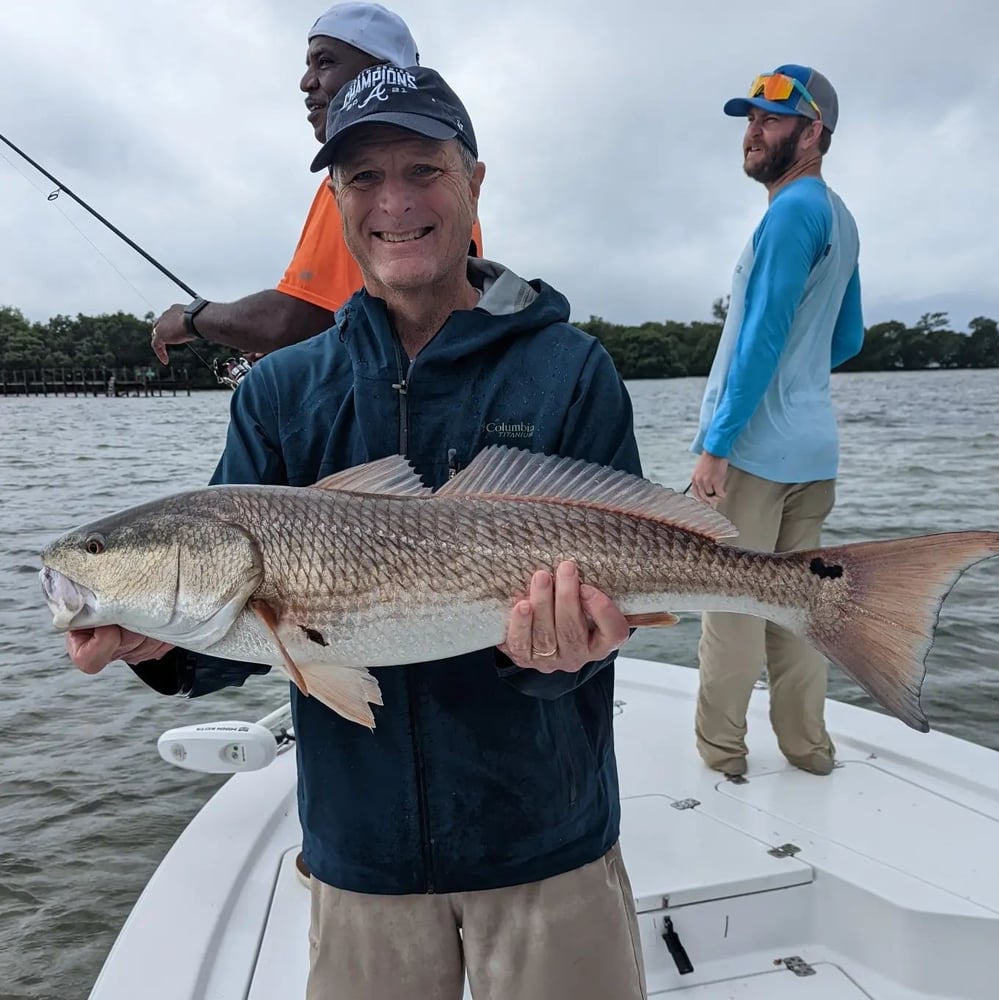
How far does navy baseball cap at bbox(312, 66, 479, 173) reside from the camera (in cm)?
207

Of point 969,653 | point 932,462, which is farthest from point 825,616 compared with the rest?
point 932,462

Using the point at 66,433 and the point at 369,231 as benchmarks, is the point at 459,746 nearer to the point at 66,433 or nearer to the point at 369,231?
the point at 369,231

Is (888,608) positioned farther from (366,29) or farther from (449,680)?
(366,29)

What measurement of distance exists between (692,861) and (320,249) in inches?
111

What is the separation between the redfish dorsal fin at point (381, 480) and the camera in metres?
2.05

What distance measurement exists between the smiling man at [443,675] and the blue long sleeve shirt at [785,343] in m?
1.86

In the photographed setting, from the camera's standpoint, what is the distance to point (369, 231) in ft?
7.24

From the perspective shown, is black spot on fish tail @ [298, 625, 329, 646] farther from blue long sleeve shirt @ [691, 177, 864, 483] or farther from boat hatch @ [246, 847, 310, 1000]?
blue long sleeve shirt @ [691, 177, 864, 483]

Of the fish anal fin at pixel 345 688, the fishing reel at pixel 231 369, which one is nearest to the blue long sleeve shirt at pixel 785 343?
the fishing reel at pixel 231 369

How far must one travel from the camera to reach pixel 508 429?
7.15 feet

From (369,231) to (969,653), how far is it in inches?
331

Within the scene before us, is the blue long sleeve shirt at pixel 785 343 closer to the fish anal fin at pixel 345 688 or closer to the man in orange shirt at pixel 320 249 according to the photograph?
the man in orange shirt at pixel 320 249

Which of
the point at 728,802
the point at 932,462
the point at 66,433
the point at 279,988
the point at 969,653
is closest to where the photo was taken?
the point at 279,988

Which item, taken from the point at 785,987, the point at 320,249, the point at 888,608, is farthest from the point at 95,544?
the point at 785,987
